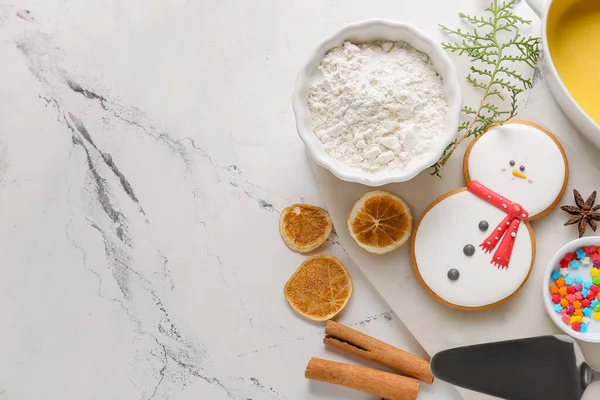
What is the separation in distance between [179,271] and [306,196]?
0.35 metres

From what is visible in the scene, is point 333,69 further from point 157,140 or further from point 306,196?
point 157,140

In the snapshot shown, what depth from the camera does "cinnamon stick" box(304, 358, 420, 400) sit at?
149cm

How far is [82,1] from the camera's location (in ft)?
5.47

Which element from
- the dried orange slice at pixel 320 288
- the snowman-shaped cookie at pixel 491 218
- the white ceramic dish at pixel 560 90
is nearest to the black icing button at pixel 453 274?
the snowman-shaped cookie at pixel 491 218

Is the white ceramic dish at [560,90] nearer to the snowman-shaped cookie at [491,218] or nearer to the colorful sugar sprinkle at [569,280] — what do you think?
the snowman-shaped cookie at [491,218]

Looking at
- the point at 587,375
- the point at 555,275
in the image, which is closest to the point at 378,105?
the point at 555,275

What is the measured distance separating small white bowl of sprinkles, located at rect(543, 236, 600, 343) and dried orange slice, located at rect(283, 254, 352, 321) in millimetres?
448

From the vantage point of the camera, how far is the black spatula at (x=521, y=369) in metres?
1.43

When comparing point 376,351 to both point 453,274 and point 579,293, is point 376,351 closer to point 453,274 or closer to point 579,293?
point 453,274

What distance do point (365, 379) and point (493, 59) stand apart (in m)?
0.79

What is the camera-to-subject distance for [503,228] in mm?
1471

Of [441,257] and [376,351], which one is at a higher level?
Answer: [441,257]

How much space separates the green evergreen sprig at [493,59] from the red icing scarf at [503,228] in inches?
5.1

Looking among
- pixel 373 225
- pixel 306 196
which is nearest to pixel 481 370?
pixel 373 225
